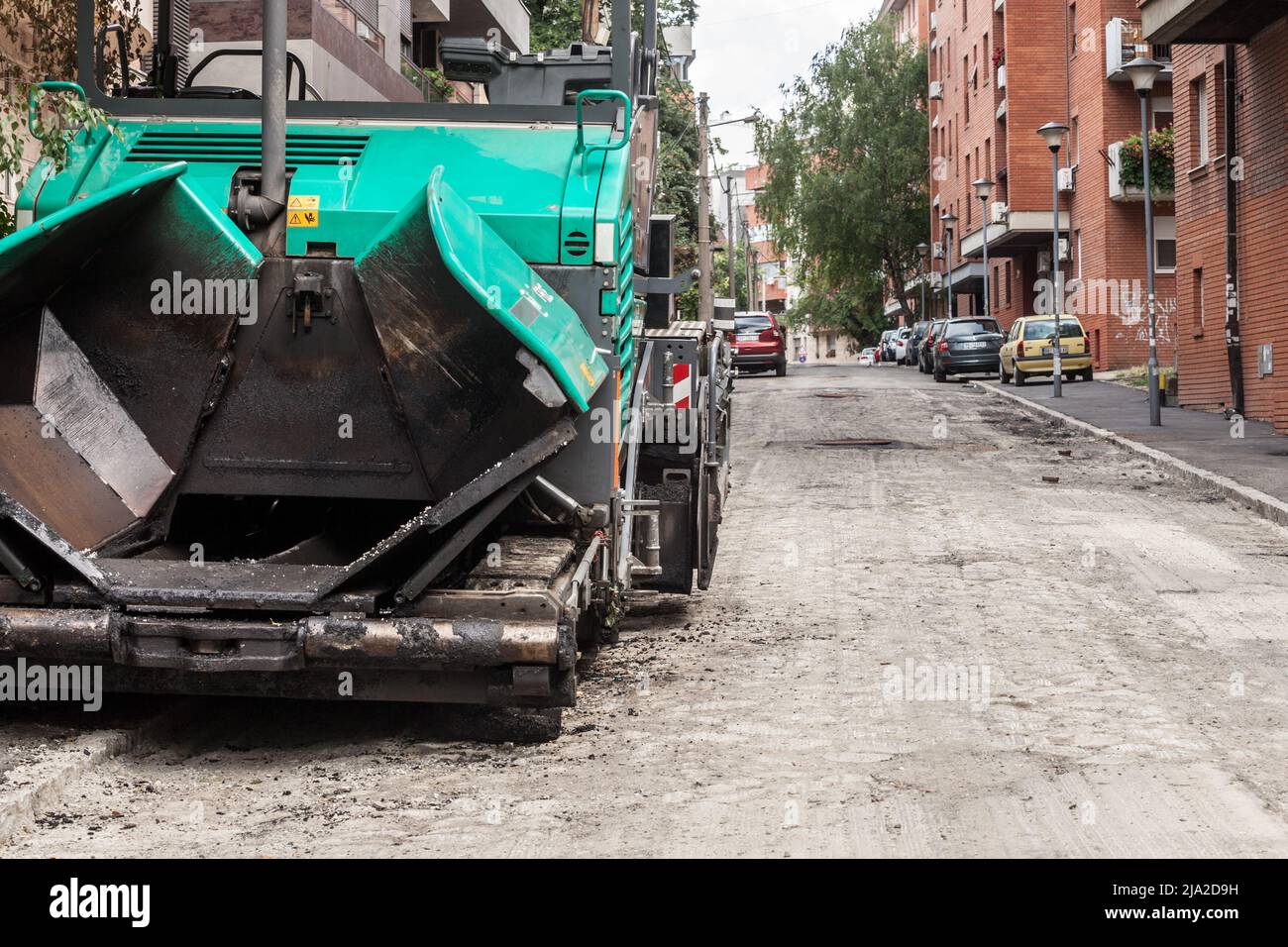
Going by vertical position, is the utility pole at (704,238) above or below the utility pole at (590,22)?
above

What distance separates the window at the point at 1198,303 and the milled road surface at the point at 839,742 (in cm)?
1439

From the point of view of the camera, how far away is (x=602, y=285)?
6473mm

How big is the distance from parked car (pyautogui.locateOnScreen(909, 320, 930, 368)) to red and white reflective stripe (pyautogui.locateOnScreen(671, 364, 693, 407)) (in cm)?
4156

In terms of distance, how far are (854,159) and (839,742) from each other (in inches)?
2479

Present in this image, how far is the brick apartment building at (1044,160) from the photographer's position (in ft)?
131

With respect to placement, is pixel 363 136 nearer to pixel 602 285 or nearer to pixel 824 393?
pixel 602 285

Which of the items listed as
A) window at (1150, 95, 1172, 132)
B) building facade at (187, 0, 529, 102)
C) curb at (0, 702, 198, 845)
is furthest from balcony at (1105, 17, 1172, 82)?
curb at (0, 702, 198, 845)

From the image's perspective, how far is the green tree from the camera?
6538cm

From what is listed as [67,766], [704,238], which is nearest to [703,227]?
[704,238]

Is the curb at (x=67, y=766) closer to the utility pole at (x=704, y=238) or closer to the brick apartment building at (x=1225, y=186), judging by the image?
the brick apartment building at (x=1225, y=186)

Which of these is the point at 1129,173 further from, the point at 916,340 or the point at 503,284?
the point at 503,284

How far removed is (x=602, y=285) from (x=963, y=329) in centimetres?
3381

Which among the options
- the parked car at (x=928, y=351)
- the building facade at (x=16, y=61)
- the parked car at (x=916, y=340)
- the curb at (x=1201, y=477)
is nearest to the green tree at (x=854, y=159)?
the parked car at (x=916, y=340)

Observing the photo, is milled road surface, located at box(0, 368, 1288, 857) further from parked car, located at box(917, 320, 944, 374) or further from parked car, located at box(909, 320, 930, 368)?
parked car, located at box(909, 320, 930, 368)
